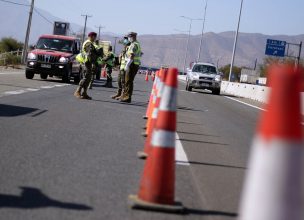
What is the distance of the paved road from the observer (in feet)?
16.4

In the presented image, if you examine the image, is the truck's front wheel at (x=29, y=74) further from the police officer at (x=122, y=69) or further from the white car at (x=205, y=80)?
the white car at (x=205, y=80)

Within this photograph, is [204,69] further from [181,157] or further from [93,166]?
[93,166]

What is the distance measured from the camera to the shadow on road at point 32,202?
4.90 m

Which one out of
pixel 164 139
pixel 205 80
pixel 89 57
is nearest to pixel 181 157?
pixel 164 139

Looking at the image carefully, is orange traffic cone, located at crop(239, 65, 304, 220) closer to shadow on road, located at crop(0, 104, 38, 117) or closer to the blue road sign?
shadow on road, located at crop(0, 104, 38, 117)

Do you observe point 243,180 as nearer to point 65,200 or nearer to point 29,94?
point 65,200

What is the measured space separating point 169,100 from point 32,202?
1.41 metres

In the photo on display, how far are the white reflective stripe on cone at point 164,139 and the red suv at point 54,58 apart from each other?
20.9m

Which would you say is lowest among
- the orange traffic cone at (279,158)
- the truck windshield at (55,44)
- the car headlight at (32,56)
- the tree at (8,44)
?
the orange traffic cone at (279,158)

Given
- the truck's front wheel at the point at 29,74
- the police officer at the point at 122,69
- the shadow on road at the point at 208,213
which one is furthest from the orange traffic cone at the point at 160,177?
the truck's front wheel at the point at 29,74

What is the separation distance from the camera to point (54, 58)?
25.8 meters

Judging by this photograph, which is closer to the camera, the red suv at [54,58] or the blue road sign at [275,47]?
the red suv at [54,58]

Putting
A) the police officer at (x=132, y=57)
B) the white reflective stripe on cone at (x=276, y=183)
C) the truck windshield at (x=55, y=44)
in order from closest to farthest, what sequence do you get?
the white reflective stripe on cone at (x=276, y=183), the police officer at (x=132, y=57), the truck windshield at (x=55, y=44)

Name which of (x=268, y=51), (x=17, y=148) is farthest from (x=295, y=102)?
(x=268, y=51)
